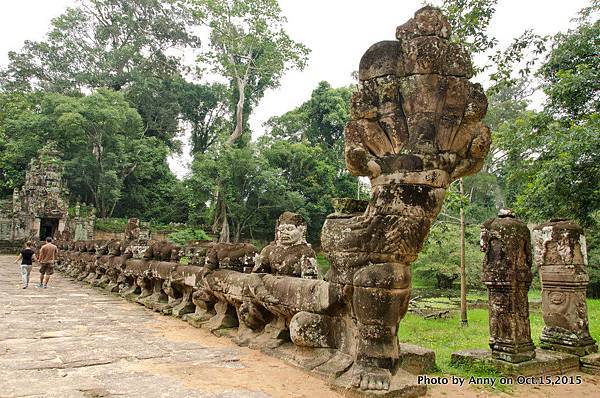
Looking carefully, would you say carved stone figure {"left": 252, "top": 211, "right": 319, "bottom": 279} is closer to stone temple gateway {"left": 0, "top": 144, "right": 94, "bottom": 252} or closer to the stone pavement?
the stone pavement

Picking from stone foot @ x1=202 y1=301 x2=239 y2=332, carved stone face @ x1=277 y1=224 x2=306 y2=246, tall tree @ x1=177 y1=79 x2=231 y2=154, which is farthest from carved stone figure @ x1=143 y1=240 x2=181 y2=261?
tall tree @ x1=177 y1=79 x2=231 y2=154

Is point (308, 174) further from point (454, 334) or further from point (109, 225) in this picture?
point (454, 334)

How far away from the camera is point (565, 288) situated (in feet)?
18.7

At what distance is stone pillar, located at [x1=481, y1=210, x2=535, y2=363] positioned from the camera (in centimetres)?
496

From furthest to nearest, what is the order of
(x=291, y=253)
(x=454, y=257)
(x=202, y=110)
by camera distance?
(x=202, y=110) → (x=454, y=257) → (x=291, y=253)

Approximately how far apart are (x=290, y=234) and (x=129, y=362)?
1.94 m

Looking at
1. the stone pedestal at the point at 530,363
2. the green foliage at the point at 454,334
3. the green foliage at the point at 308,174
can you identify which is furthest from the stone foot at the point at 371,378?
the green foliage at the point at 308,174

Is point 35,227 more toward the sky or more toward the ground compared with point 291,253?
more toward the sky

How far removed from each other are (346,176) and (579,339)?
29.7 meters

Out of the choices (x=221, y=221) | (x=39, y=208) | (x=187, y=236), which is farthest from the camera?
(x=221, y=221)

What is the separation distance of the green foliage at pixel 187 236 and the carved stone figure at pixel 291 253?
27031 millimetres

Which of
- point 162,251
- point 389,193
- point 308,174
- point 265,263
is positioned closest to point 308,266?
point 265,263

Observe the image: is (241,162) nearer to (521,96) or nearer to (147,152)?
(147,152)

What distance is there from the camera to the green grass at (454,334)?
15.9ft
